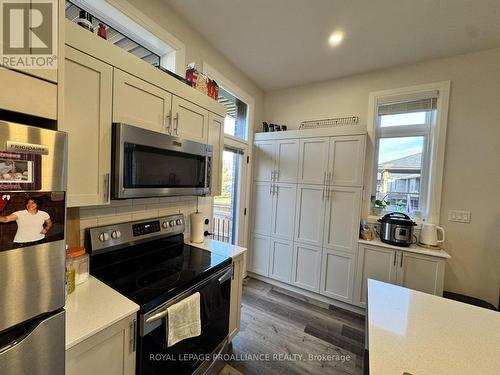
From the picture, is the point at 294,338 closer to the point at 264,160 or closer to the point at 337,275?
the point at 337,275

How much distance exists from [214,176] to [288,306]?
5.93 feet

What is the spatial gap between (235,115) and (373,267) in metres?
2.48

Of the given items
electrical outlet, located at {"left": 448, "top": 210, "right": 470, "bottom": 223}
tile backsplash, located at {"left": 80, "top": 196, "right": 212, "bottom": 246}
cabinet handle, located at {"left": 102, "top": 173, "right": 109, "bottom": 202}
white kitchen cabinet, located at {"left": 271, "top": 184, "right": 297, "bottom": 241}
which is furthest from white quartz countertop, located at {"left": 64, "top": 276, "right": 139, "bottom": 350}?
electrical outlet, located at {"left": 448, "top": 210, "right": 470, "bottom": 223}

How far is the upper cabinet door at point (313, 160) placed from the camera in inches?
102

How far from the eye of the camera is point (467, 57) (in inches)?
87.5

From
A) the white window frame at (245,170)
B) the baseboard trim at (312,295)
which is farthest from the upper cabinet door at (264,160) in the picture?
the baseboard trim at (312,295)

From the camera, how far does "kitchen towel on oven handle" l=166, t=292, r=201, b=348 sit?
1.11 m

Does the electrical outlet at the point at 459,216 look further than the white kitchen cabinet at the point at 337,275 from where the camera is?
No

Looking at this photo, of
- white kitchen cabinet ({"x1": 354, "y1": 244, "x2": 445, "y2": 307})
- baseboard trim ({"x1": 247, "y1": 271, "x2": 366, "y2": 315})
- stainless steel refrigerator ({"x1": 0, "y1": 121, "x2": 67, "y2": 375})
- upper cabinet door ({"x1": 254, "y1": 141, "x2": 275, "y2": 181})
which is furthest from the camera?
upper cabinet door ({"x1": 254, "y1": 141, "x2": 275, "y2": 181})

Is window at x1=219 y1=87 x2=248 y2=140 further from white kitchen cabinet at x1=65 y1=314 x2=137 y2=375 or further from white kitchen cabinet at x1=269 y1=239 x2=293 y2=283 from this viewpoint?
white kitchen cabinet at x1=65 y1=314 x2=137 y2=375

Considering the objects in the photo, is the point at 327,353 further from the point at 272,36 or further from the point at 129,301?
the point at 272,36

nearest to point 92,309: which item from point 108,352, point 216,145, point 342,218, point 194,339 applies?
point 108,352

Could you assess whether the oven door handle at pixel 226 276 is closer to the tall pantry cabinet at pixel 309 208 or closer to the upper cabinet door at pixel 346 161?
the tall pantry cabinet at pixel 309 208

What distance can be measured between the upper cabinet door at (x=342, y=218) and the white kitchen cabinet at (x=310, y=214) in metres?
0.07
